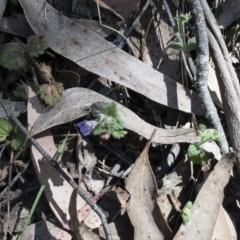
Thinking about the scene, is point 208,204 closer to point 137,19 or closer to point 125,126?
point 125,126

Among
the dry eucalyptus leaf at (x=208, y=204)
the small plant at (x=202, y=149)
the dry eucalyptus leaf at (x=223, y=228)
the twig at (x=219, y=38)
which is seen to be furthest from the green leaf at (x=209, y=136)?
the dry eucalyptus leaf at (x=223, y=228)

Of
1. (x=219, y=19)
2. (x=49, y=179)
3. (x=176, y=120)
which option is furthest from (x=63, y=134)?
(x=219, y=19)

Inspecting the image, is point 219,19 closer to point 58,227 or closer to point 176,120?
point 176,120

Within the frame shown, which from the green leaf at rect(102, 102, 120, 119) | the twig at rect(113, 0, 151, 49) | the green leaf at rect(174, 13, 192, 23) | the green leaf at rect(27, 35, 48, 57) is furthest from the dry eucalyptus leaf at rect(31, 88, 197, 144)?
the green leaf at rect(174, 13, 192, 23)

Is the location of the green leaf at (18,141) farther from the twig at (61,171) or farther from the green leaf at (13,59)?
the green leaf at (13,59)

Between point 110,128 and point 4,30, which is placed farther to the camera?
point 4,30

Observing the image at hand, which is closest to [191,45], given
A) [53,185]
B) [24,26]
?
[24,26]
